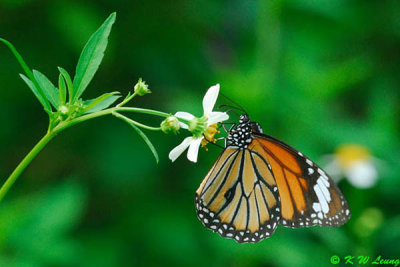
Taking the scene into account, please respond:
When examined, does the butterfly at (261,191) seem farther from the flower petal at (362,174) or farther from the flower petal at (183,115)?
the flower petal at (362,174)

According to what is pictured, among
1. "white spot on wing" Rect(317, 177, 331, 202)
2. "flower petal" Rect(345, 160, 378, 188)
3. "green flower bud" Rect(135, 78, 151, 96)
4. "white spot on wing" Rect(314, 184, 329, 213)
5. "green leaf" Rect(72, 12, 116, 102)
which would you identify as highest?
"flower petal" Rect(345, 160, 378, 188)

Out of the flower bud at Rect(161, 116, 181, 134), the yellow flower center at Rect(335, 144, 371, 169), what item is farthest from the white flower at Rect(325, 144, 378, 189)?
the flower bud at Rect(161, 116, 181, 134)

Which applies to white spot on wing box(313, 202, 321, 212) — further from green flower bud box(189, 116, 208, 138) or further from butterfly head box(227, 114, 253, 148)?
green flower bud box(189, 116, 208, 138)

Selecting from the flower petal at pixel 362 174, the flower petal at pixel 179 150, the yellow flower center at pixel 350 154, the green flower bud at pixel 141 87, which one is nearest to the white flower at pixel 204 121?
the flower petal at pixel 179 150

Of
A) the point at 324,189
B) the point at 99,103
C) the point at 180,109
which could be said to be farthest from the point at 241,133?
the point at 99,103

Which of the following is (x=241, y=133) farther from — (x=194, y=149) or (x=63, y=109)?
(x=63, y=109)

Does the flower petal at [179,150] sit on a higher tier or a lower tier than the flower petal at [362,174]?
lower

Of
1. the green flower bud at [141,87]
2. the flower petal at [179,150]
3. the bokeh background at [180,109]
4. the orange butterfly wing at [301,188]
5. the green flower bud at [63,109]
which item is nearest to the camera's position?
the green flower bud at [63,109]
